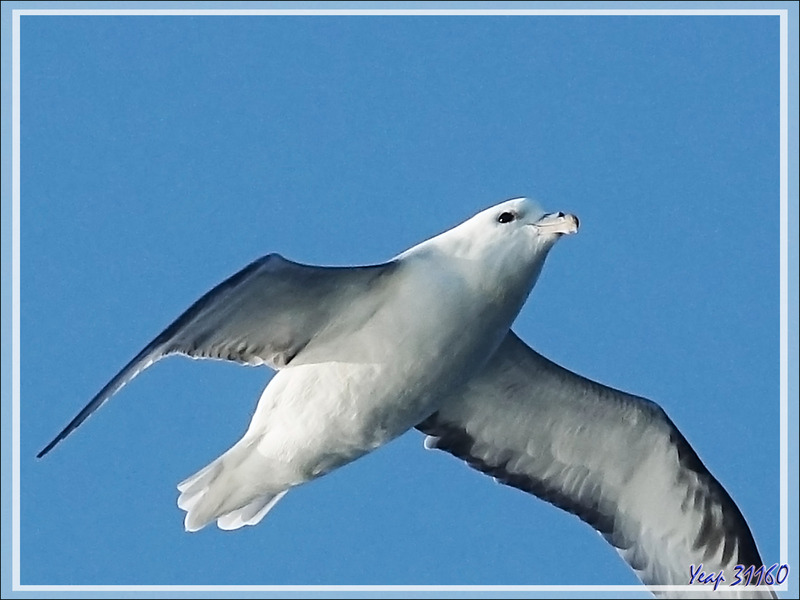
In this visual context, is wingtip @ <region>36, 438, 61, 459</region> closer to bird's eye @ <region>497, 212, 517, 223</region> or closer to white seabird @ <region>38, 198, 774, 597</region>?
white seabird @ <region>38, 198, 774, 597</region>

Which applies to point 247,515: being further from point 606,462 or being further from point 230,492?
point 606,462

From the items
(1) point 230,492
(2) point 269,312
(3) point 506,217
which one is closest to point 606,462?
(3) point 506,217

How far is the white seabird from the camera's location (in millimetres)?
7555

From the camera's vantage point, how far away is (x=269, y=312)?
7.84 meters

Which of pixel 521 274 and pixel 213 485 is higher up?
pixel 521 274

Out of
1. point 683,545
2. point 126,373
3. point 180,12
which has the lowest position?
point 683,545

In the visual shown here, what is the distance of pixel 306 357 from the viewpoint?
7.89m

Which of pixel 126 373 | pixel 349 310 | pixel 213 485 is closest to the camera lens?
pixel 126 373

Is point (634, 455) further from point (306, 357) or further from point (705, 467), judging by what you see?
point (306, 357)

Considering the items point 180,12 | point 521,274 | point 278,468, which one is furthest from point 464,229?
point 180,12

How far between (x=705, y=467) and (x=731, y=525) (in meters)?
0.37

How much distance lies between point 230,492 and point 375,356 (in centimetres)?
128

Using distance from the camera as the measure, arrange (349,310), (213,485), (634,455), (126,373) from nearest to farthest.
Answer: (126,373)
(349,310)
(213,485)
(634,455)

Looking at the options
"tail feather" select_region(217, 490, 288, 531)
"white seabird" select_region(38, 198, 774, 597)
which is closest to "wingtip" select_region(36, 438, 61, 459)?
"white seabird" select_region(38, 198, 774, 597)
